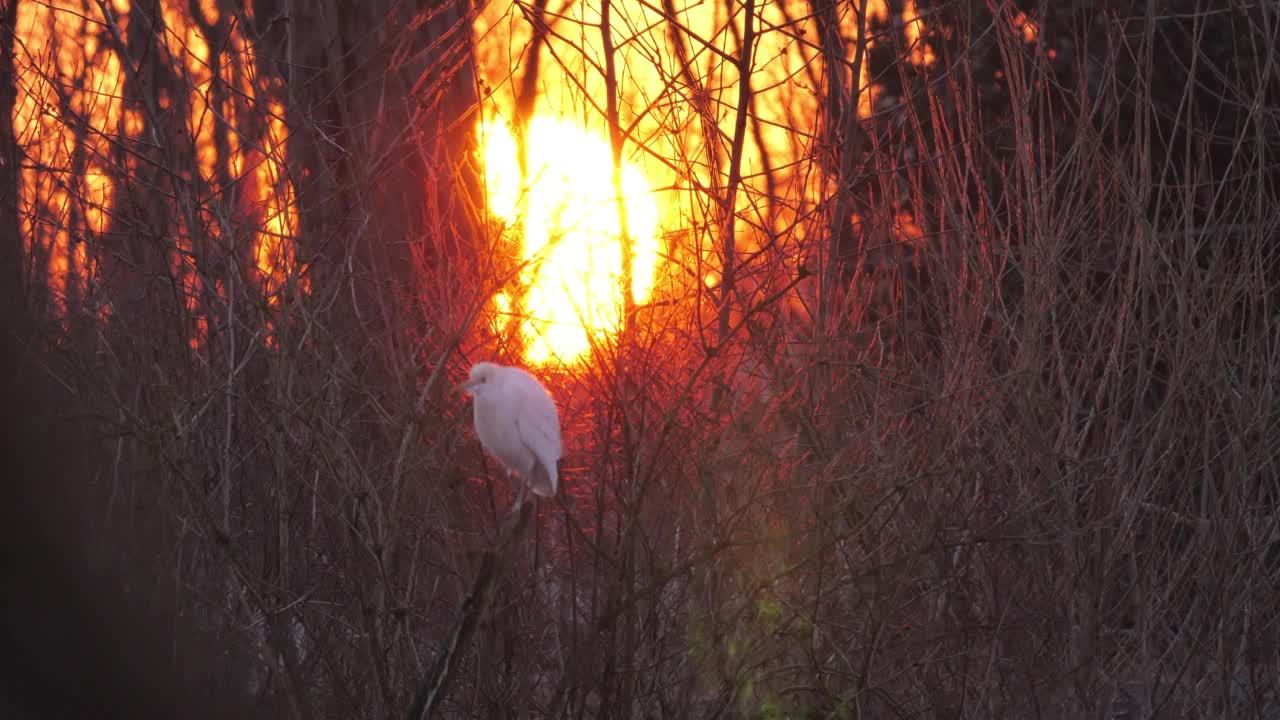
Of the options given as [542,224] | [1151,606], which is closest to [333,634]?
[542,224]

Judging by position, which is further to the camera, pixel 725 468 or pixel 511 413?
pixel 725 468

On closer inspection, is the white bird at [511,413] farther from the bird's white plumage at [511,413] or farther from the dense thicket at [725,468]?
the dense thicket at [725,468]

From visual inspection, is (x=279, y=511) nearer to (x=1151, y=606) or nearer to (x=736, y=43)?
(x=736, y=43)

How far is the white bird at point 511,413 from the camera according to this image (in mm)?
2596

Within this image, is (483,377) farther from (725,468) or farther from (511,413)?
(725,468)

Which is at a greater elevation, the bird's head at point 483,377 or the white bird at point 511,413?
the bird's head at point 483,377

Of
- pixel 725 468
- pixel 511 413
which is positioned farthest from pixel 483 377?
pixel 725 468

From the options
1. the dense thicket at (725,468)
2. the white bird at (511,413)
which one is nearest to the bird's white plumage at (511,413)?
the white bird at (511,413)

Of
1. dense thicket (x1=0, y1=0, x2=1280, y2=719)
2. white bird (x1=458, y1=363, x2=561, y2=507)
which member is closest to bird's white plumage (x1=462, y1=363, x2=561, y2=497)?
white bird (x1=458, y1=363, x2=561, y2=507)

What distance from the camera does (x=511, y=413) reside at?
2.62m

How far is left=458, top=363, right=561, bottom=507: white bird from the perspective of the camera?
2596 millimetres

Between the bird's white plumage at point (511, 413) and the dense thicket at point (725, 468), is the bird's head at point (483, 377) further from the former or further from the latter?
the dense thicket at point (725, 468)

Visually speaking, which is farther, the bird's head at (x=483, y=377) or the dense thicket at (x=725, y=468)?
the dense thicket at (x=725, y=468)

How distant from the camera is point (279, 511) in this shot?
352 cm
